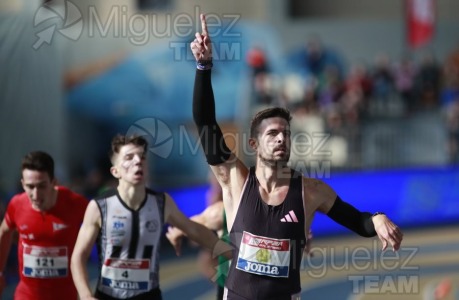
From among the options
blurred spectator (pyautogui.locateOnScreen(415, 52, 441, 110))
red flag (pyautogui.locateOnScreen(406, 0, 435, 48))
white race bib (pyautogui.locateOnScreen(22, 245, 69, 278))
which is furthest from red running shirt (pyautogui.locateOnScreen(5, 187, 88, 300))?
red flag (pyautogui.locateOnScreen(406, 0, 435, 48))

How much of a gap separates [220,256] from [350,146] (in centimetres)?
1462

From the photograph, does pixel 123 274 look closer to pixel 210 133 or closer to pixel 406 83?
pixel 210 133

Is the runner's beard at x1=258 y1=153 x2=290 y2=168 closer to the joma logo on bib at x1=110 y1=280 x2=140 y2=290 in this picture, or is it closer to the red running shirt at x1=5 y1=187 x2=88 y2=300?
the joma logo on bib at x1=110 y1=280 x2=140 y2=290

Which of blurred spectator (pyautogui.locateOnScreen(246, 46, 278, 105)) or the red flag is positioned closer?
blurred spectator (pyautogui.locateOnScreen(246, 46, 278, 105))

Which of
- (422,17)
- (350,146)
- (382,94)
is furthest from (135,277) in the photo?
(422,17)

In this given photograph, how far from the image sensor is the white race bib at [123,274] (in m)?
6.87

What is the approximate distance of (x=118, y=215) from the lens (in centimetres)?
688

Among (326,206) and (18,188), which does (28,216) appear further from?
(18,188)

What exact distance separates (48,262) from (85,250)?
1.15 meters

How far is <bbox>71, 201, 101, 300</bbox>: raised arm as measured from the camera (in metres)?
6.53

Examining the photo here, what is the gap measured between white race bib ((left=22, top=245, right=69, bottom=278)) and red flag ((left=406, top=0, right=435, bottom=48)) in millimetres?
20921

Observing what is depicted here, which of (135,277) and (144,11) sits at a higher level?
(144,11)

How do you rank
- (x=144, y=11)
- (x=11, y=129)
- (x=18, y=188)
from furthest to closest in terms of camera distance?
(x=144, y=11) → (x=11, y=129) → (x=18, y=188)

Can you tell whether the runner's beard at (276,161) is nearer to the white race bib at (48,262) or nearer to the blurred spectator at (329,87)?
the white race bib at (48,262)
